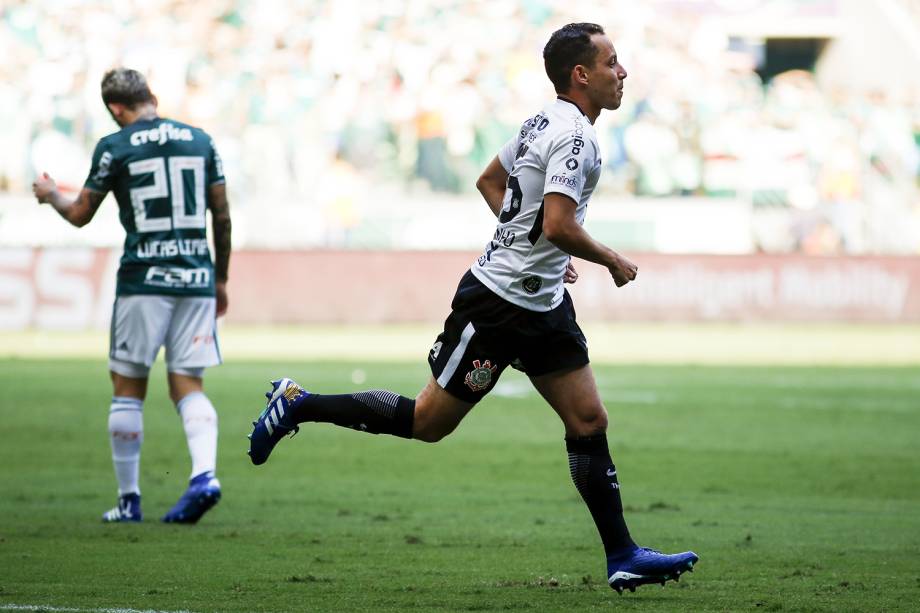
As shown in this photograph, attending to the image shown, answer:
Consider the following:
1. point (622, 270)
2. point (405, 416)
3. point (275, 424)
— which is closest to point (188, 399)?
point (275, 424)

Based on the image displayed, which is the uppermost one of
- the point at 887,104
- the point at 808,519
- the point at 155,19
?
the point at 155,19

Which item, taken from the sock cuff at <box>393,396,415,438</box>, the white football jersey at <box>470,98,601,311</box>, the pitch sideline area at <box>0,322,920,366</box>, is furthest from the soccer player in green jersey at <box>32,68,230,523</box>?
the pitch sideline area at <box>0,322,920,366</box>

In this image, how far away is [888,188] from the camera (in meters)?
28.5

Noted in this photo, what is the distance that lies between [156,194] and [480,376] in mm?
2614

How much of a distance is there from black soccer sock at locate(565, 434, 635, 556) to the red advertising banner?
17.5m

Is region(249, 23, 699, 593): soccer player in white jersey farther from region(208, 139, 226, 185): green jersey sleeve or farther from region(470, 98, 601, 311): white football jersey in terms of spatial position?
region(208, 139, 226, 185): green jersey sleeve

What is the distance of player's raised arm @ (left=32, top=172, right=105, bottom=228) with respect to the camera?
729cm

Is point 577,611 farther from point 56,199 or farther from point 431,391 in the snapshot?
point 56,199

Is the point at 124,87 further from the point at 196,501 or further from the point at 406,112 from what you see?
the point at 406,112

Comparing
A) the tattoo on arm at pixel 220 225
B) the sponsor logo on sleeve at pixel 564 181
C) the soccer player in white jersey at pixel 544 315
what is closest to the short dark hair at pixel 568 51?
the soccer player in white jersey at pixel 544 315

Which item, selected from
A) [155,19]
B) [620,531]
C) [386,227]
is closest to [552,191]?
[620,531]

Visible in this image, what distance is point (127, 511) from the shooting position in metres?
7.30

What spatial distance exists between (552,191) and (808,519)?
3353mm

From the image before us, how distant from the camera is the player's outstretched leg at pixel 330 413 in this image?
572cm
